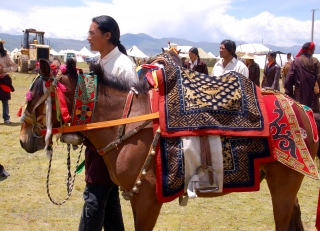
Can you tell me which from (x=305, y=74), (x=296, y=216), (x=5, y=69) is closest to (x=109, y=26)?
(x=296, y=216)

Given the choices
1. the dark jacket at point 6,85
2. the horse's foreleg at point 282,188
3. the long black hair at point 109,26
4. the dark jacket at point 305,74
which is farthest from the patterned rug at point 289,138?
the dark jacket at point 6,85

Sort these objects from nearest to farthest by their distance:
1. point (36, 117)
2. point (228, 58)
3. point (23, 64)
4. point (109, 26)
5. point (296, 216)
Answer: point (36, 117)
point (109, 26)
point (296, 216)
point (228, 58)
point (23, 64)

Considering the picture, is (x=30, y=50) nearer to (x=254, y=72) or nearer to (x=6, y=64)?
(x=6, y=64)

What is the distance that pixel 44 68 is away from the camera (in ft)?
7.88

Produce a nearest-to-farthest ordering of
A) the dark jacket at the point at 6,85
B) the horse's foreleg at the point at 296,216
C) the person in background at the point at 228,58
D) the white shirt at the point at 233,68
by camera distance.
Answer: the horse's foreleg at the point at 296,216, the white shirt at the point at 233,68, the person in background at the point at 228,58, the dark jacket at the point at 6,85

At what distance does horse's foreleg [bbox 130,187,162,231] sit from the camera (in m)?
2.44

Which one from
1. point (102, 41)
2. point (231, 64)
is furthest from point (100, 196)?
point (231, 64)

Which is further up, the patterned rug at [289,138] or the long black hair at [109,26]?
the long black hair at [109,26]

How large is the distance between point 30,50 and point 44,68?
24510 mm

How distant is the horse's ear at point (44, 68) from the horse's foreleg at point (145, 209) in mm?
1008

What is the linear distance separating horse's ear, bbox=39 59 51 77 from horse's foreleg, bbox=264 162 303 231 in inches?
67.5

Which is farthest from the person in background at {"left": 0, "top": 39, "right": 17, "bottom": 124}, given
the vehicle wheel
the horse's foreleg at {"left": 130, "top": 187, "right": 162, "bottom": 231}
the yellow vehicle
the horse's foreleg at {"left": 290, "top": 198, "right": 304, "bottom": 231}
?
the vehicle wheel

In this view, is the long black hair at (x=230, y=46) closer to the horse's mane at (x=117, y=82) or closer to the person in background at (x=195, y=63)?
the horse's mane at (x=117, y=82)

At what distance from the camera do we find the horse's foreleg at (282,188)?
2654 mm
